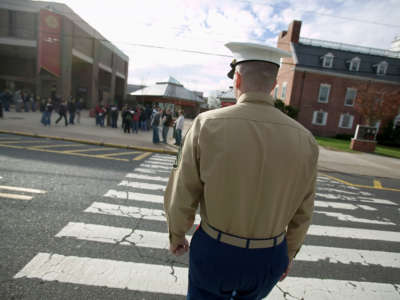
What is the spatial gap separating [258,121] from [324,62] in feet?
112

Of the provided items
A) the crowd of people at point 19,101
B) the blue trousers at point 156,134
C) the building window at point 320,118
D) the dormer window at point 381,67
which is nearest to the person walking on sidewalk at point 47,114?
the blue trousers at point 156,134

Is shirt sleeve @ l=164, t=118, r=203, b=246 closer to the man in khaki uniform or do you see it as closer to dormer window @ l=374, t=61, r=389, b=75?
the man in khaki uniform

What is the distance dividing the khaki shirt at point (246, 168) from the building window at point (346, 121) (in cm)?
3427

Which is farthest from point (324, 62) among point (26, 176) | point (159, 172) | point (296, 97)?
point (26, 176)

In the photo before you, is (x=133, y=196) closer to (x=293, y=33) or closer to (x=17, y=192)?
(x=17, y=192)

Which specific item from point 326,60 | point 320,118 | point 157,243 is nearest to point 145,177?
point 157,243

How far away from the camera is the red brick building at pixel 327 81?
28.9 meters

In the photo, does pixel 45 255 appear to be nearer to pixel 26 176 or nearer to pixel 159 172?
pixel 26 176

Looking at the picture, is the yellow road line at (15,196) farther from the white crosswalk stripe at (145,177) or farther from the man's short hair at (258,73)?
the man's short hair at (258,73)

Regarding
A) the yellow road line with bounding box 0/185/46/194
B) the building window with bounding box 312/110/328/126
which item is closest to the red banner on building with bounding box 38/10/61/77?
the yellow road line with bounding box 0/185/46/194

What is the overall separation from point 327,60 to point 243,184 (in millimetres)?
34718

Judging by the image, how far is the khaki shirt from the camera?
1.21m

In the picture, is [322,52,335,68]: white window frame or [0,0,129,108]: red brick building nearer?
[0,0,129,108]: red brick building

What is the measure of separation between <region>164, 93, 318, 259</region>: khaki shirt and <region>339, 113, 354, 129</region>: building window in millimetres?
34266
